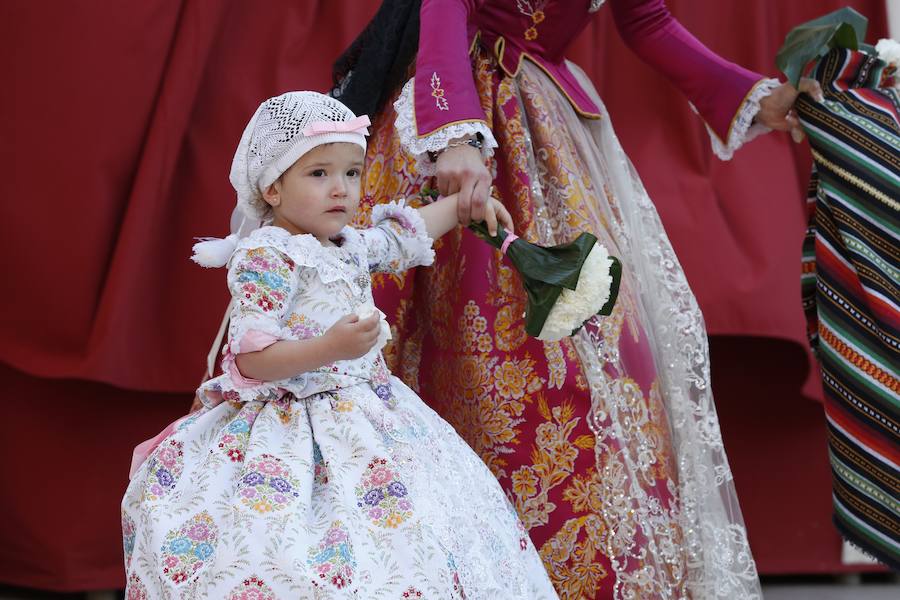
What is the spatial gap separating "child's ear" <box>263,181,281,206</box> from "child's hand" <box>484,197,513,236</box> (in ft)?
1.03

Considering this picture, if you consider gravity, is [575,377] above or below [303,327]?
below

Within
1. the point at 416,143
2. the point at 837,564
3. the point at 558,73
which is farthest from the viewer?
the point at 837,564

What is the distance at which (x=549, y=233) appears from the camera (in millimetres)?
1813

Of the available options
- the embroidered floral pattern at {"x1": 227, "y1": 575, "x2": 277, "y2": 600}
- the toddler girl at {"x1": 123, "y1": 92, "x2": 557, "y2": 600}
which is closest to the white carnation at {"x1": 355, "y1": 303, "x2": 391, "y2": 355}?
the toddler girl at {"x1": 123, "y1": 92, "x2": 557, "y2": 600}

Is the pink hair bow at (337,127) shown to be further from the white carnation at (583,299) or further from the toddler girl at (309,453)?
the white carnation at (583,299)

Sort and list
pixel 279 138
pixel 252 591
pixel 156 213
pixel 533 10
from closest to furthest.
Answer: pixel 252 591
pixel 279 138
pixel 533 10
pixel 156 213

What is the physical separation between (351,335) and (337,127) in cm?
30

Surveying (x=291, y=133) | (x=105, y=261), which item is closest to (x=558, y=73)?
(x=291, y=133)

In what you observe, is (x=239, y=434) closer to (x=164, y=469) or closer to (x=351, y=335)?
(x=164, y=469)

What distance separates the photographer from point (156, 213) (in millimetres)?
2482

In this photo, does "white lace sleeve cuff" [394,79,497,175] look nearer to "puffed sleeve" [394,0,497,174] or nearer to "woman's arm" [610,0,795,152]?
"puffed sleeve" [394,0,497,174]

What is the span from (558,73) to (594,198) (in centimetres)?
23

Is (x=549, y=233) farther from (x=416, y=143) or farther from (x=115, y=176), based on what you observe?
(x=115, y=176)

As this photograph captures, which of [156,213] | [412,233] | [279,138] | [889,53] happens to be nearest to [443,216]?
[412,233]
